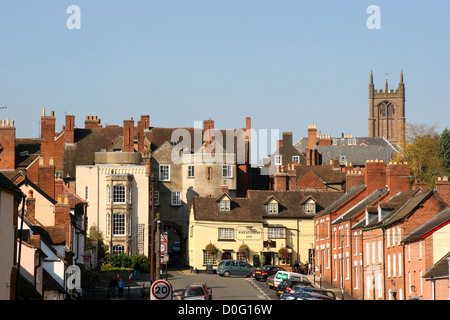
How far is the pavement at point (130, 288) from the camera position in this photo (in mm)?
58531

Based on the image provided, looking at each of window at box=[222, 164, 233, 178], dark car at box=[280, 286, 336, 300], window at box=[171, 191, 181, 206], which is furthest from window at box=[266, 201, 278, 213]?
dark car at box=[280, 286, 336, 300]

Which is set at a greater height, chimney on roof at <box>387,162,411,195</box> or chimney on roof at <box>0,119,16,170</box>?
chimney on roof at <box>0,119,16,170</box>

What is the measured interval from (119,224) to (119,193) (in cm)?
318

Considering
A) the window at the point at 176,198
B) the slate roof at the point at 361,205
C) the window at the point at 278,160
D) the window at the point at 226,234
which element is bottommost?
the window at the point at 226,234

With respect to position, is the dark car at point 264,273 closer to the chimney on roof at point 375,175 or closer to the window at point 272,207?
the chimney on roof at point 375,175

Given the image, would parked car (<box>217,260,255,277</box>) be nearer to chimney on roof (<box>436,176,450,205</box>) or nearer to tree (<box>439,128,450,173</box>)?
chimney on roof (<box>436,176,450,205</box>)

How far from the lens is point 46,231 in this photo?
5750 cm

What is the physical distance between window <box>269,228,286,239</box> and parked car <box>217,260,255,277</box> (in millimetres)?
11178

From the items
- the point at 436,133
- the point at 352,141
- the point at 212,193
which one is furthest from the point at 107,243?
the point at 352,141

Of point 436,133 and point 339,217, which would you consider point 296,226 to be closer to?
point 339,217

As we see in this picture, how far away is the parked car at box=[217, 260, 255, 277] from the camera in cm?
7912

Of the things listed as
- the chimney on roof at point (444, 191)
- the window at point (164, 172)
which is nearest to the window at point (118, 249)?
the window at point (164, 172)

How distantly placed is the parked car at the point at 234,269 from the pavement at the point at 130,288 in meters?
5.35

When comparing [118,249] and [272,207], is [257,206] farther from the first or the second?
[118,249]
